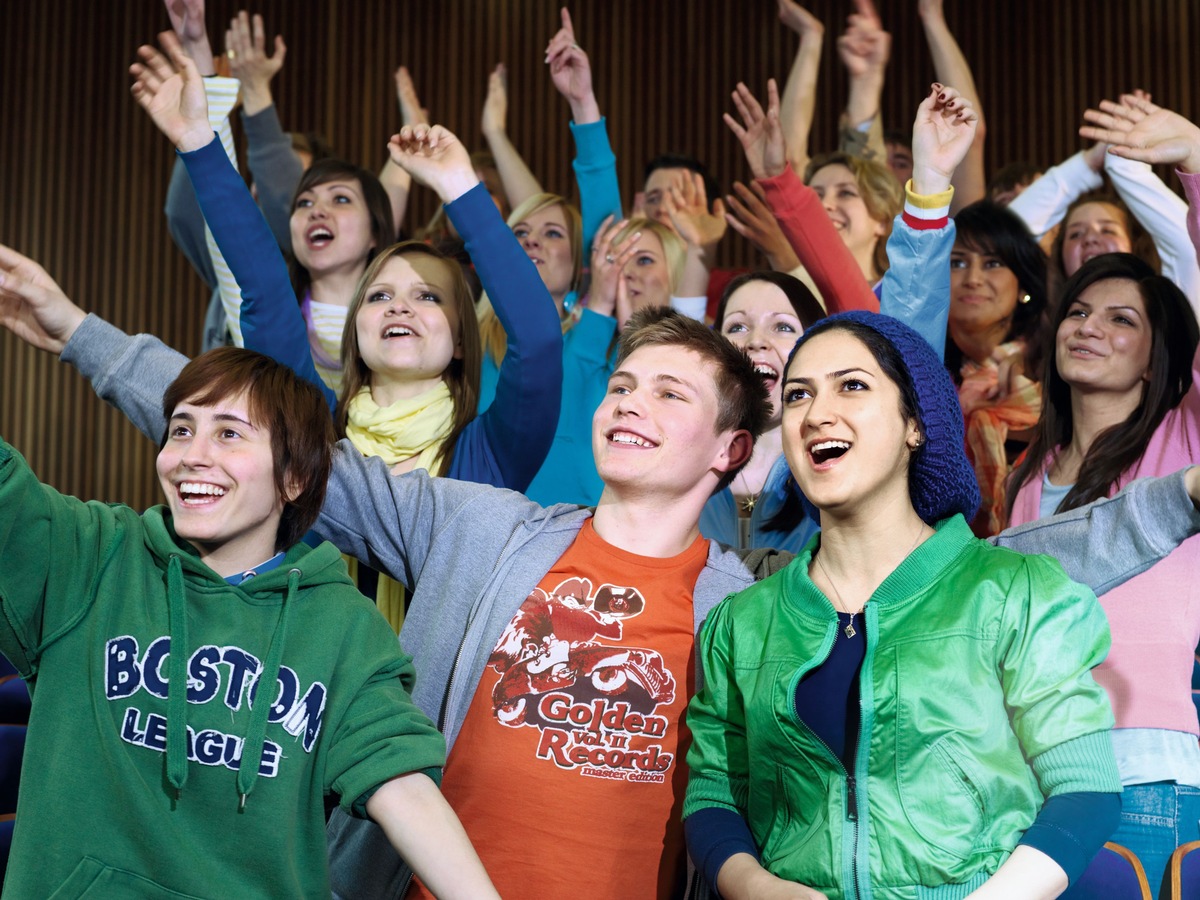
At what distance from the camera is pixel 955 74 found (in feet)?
11.9

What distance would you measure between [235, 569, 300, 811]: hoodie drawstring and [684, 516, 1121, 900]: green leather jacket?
0.53 meters

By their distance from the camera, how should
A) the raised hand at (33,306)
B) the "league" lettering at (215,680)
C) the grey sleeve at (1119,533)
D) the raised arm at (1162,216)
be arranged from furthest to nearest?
the raised arm at (1162,216), the raised hand at (33,306), the grey sleeve at (1119,533), the "league" lettering at (215,680)

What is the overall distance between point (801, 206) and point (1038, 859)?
1582 millimetres

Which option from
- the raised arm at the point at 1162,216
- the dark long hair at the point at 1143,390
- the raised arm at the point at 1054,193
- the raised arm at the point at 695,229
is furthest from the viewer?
the raised arm at the point at 1054,193

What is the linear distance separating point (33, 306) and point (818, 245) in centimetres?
142

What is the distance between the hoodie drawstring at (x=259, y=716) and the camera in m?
1.48

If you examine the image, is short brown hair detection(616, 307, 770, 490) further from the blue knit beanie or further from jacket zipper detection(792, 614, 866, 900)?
jacket zipper detection(792, 614, 866, 900)

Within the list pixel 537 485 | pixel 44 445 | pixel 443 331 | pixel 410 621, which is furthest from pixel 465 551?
pixel 44 445

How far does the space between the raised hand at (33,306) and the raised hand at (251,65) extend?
1721 millimetres

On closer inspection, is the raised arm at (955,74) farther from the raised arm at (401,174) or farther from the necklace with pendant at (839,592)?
the necklace with pendant at (839,592)

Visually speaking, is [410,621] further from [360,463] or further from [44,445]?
[44,445]

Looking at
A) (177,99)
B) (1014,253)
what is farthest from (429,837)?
(1014,253)

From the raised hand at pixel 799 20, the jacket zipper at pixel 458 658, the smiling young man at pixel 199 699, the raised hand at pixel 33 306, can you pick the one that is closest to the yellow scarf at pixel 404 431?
the jacket zipper at pixel 458 658

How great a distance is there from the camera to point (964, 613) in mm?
1473
